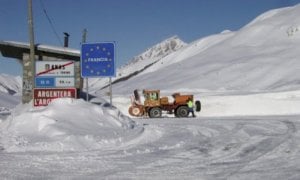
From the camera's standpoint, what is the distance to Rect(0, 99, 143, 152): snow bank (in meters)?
13.1

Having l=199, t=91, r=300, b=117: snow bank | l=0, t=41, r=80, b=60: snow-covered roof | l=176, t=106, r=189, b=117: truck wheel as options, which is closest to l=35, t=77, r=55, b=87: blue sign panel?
l=0, t=41, r=80, b=60: snow-covered roof

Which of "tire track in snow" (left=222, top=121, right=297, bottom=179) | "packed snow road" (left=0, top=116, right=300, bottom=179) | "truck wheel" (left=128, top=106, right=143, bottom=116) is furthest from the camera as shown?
"truck wheel" (left=128, top=106, right=143, bottom=116)

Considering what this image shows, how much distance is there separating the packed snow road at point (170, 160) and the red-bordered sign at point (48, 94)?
5.27 m

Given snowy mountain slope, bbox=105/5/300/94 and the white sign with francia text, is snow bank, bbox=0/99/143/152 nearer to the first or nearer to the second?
the white sign with francia text

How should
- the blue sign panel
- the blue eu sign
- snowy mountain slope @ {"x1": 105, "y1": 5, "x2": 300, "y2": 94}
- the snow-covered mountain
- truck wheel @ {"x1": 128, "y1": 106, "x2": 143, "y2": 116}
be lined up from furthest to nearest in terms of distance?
snowy mountain slope @ {"x1": 105, "y1": 5, "x2": 300, "y2": 94}, truck wheel @ {"x1": 128, "y1": 106, "x2": 143, "y2": 116}, the blue sign panel, the blue eu sign, the snow-covered mountain

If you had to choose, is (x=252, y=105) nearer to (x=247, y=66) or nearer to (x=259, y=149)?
(x=259, y=149)

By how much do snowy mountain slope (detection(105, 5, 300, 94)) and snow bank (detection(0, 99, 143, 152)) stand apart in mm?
35160

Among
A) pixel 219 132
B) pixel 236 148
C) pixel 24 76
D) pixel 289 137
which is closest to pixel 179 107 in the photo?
pixel 24 76

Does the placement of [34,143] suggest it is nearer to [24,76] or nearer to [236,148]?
[236,148]

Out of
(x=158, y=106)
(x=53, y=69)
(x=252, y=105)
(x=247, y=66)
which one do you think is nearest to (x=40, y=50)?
(x=53, y=69)

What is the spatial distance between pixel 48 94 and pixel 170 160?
10.1 meters

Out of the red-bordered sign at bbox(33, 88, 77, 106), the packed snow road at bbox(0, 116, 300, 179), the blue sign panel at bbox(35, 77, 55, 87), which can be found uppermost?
the blue sign panel at bbox(35, 77, 55, 87)

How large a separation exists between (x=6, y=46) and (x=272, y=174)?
2463 centimetres

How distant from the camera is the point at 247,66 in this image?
7212 cm
